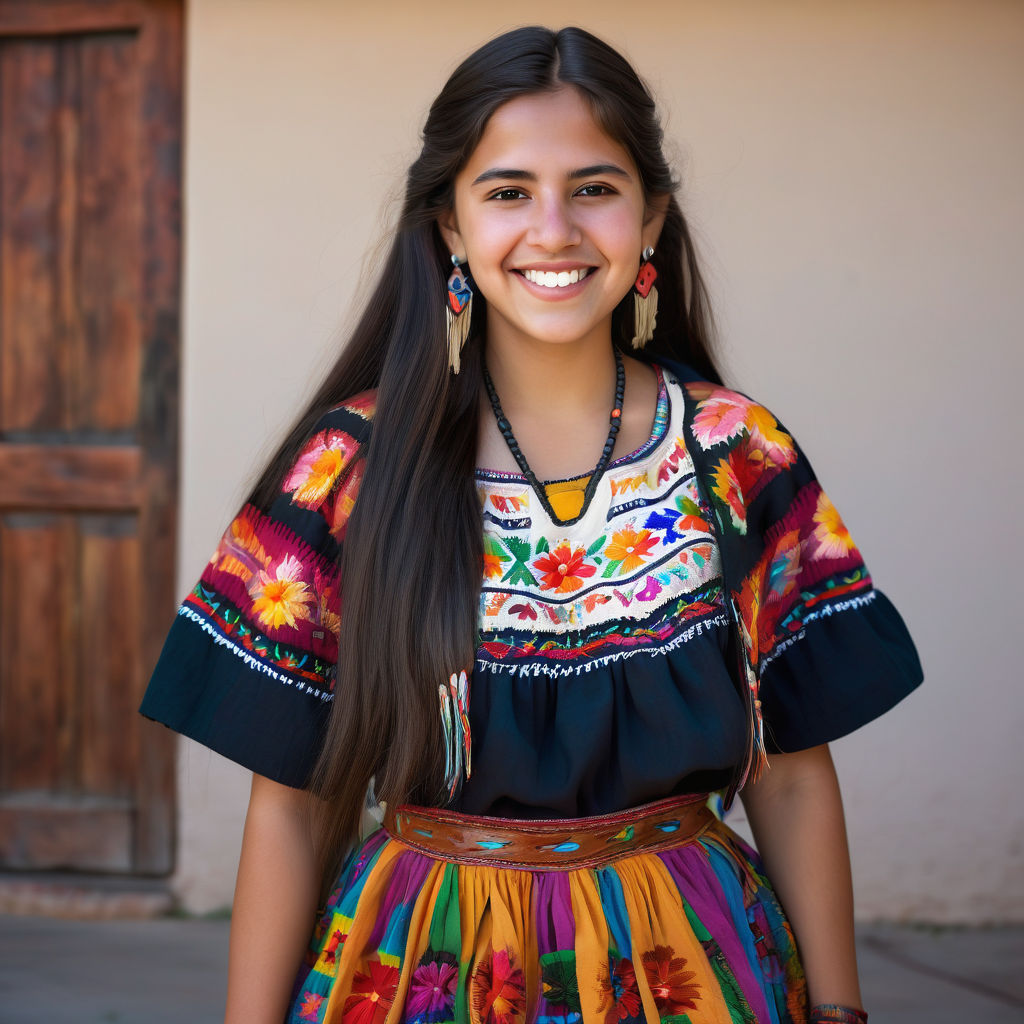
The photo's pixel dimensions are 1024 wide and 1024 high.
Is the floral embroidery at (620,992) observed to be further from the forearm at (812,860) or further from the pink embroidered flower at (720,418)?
the pink embroidered flower at (720,418)

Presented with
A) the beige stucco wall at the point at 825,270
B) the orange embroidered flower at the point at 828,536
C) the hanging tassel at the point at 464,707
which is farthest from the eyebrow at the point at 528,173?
the beige stucco wall at the point at 825,270

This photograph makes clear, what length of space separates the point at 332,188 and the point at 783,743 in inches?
84.6

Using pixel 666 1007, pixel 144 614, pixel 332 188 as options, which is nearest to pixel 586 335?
pixel 666 1007

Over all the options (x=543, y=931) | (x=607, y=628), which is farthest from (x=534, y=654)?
(x=543, y=931)

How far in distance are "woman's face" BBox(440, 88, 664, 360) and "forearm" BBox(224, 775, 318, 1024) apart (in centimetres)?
65

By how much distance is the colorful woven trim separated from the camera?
144cm

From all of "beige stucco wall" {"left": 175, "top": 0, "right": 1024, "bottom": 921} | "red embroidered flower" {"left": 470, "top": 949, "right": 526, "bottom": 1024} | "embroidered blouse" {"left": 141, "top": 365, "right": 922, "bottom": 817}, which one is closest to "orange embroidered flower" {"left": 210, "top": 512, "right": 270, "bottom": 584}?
"embroidered blouse" {"left": 141, "top": 365, "right": 922, "bottom": 817}

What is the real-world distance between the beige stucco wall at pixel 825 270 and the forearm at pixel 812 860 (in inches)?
67.2

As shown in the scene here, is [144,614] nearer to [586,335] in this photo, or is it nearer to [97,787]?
[97,787]

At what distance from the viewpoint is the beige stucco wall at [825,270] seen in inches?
125

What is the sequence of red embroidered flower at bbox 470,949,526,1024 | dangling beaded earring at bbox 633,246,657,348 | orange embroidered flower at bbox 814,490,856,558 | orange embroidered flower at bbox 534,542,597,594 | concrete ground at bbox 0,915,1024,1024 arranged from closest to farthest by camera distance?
red embroidered flower at bbox 470,949,526,1024 → orange embroidered flower at bbox 534,542,597,594 → orange embroidered flower at bbox 814,490,856,558 → dangling beaded earring at bbox 633,246,657,348 → concrete ground at bbox 0,915,1024,1024

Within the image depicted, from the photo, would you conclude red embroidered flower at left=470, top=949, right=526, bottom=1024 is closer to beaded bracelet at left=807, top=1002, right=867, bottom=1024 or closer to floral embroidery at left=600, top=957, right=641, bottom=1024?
floral embroidery at left=600, top=957, right=641, bottom=1024

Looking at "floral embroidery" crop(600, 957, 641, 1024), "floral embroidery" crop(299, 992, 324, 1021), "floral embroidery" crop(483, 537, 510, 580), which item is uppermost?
"floral embroidery" crop(483, 537, 510, 580)

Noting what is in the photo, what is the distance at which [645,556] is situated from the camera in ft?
4.89
